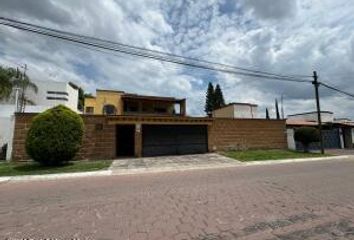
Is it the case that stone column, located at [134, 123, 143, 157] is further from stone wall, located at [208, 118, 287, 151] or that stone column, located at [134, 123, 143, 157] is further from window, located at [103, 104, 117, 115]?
window, located at [103, 104, 117, 115]

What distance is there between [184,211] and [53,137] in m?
10.5

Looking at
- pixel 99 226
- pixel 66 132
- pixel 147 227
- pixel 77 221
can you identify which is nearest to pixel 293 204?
pixel 147 227

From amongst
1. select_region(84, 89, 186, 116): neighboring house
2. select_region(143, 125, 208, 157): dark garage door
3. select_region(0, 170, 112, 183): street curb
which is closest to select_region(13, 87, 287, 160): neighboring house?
select_region(143, 125, 208, 157): dark garage door

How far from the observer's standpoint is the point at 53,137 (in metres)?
13.8

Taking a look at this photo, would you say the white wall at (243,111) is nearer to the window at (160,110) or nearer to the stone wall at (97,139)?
the window at (160,110)

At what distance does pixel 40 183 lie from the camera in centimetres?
1033

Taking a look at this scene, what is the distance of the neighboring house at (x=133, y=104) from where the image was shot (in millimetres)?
29891

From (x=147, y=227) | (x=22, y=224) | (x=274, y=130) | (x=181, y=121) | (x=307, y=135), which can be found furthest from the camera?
(x=274, y=130)

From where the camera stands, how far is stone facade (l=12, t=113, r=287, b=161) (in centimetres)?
1664

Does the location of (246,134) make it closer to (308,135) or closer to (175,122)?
(308,135)

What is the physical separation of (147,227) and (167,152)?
15582 millimetres

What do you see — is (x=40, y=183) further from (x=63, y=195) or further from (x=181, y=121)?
(x=181, y=121)

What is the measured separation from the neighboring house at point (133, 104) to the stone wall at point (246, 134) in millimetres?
8401

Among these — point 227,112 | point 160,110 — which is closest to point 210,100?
point 227,112
